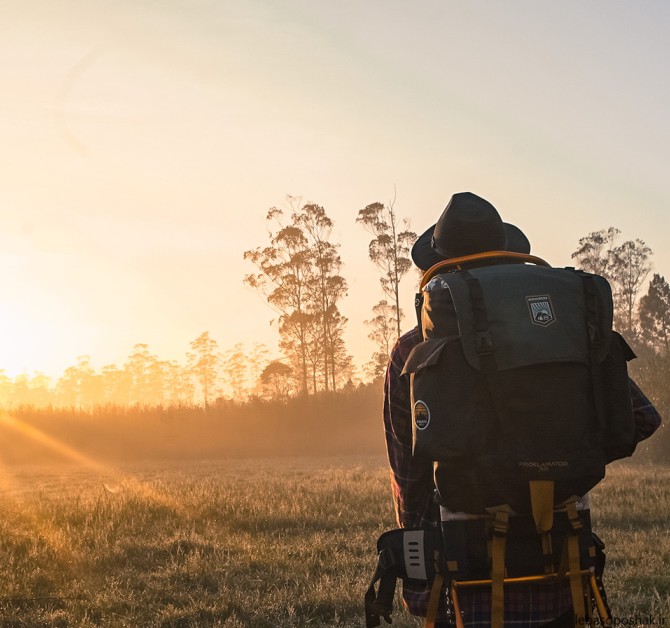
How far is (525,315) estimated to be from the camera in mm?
2145

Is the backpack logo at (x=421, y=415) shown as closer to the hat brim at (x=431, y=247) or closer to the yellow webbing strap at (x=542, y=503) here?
the yellow webbing strap at (x=542, y=503)

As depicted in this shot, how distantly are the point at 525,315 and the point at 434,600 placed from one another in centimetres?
88

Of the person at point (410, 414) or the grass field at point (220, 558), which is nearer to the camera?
the person at point (410, 414)

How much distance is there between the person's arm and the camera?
2461 millimetres

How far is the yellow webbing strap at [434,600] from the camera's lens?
7.44 feet

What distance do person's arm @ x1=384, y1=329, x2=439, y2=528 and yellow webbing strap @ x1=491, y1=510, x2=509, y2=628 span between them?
344 millimetres

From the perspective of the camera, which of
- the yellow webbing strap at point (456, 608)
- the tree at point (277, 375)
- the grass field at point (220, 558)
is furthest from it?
the tree at point (277, 375)

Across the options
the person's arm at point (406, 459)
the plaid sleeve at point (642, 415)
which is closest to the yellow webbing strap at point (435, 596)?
the person's arm at point (406, 459)

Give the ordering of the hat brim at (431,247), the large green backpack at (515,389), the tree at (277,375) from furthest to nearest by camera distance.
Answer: the tree at (277,375), the hat brim at (431,247), the large green backpack at (515,389)

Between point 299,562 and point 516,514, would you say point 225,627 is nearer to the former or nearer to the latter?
point 299,562

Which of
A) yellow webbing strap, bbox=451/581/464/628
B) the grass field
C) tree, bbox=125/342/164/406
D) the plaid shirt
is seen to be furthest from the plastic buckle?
tree, bbox=125/342/164/406

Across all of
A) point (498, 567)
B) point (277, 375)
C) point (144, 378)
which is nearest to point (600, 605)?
point (498, 567)

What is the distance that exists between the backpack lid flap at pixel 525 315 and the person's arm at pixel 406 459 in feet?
1.10

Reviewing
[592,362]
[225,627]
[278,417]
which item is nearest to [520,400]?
[592,362]
